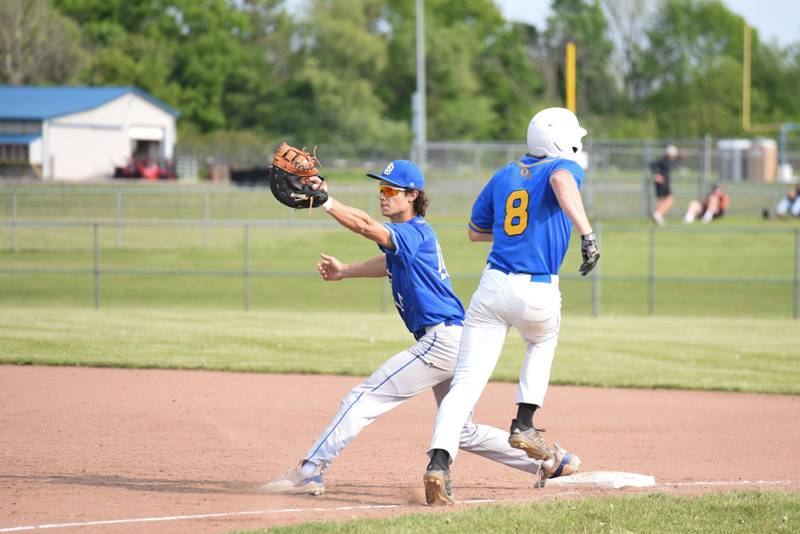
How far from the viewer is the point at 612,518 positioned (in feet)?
19.1

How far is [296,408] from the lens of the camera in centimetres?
998

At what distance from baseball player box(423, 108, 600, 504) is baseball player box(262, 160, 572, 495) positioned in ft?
0.76

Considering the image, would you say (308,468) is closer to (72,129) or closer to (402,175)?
(402,175)

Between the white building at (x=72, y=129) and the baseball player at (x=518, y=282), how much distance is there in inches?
1298

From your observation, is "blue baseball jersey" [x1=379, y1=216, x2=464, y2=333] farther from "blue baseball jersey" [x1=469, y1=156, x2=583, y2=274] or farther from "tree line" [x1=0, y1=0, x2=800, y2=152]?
"tree line" [x1=0, y1=0, x2=800, y2=152]

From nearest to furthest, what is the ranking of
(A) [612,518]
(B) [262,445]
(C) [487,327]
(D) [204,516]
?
(A) [612,518] → (D) [204,516] → (C) [487,327] → (B) [262,445]

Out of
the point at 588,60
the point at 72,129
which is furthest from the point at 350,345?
the point at 588,60

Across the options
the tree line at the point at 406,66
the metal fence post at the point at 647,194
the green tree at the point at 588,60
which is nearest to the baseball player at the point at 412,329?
the metal fence post at the point at 647,194

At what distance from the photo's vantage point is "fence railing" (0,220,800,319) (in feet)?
66.3

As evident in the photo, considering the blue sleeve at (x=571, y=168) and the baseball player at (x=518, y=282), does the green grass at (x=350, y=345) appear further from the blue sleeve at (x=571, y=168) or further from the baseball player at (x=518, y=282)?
the blue sleeve at (x=571, y=168)

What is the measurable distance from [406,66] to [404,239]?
207 feet

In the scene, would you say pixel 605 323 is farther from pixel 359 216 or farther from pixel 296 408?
pixel 359 216

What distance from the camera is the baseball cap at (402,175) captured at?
20.6 feet

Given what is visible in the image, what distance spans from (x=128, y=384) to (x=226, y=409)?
1.59 meters
